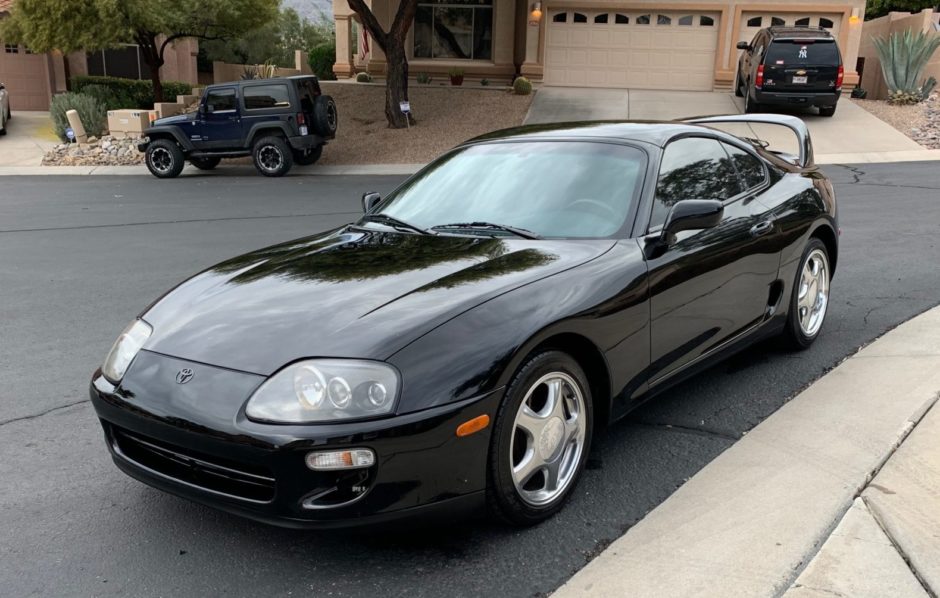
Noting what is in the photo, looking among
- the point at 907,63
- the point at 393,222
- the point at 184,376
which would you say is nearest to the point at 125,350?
the point at 184,376

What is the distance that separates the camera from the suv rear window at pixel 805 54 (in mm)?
18031

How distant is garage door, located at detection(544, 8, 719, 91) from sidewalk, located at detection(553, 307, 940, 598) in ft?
72.4

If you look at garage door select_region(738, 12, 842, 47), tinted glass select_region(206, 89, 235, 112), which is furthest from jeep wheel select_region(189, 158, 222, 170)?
garage door select_region(738, 12, 842, 47)

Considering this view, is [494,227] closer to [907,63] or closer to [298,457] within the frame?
[298,457]

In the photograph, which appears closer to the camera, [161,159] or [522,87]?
[161,159]

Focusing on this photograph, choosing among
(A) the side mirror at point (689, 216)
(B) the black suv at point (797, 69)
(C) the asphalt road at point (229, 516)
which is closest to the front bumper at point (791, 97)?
(B) the black suv at point (797, 69)

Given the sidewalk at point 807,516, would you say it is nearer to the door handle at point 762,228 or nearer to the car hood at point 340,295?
the door handle at point 762,228

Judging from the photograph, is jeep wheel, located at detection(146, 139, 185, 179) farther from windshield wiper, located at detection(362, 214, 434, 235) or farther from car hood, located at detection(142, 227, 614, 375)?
car hood, located at detection(142, 227, 614, 375)

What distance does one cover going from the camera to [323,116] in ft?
54.3

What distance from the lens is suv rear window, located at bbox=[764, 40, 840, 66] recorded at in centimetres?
1803

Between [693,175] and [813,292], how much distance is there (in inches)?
58.9

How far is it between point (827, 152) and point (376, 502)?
1637 cm

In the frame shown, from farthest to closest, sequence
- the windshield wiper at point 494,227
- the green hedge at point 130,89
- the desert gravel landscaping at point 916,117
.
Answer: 1. the green hedge at point 130,89
2. the desert gravel landscaping at point 916,117
3. the windshield wiper at point 494,227

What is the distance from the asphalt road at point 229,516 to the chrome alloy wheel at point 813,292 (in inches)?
7.1
